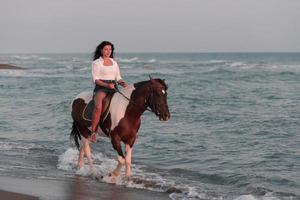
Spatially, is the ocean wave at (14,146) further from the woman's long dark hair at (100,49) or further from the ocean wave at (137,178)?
the woman's long dark hair at (100,49)

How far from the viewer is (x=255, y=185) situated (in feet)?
29.4

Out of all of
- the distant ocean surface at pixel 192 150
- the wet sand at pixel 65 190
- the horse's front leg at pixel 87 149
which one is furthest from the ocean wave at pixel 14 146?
the wet sand at pixel 65 190

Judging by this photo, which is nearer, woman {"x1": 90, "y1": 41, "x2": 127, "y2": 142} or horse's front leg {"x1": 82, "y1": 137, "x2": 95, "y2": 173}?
woman {"x1": 90, "y1": 41, "x2": 127, "y2": 142}

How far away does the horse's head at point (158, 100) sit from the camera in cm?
783

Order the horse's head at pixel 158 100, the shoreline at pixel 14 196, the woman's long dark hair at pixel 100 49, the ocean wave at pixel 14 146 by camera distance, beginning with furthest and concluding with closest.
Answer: the ocean wave at pixel 14 146 → the woman's long dark hair at pixel 100 49 → the horse's head at pixel 158 100 → the shoreline at pixel 14 196

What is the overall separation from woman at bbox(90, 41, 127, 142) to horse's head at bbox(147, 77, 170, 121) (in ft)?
2.13

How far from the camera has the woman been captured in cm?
845

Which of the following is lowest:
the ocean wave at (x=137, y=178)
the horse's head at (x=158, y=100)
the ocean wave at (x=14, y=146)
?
the ocean wave at (x=14, y=146)

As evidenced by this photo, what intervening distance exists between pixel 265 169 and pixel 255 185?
1214mm

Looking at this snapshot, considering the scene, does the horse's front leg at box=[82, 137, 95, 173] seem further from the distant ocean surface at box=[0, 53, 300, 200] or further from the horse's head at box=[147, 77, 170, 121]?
the horse's head at box=[147, 77, 170, 121]

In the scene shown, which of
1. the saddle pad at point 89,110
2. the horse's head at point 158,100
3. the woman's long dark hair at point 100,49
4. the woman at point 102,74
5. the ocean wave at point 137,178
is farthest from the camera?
the saddle pad at point 89,110

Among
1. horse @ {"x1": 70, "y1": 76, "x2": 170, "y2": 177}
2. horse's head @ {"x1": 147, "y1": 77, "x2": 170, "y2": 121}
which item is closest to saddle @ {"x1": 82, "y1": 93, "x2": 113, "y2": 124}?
horse @ {"x1": 70, "y1": 76, "x2": 170, "y2": 177}

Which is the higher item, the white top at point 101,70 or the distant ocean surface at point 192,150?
the white top at point 101,70

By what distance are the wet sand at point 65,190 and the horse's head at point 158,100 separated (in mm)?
1147
